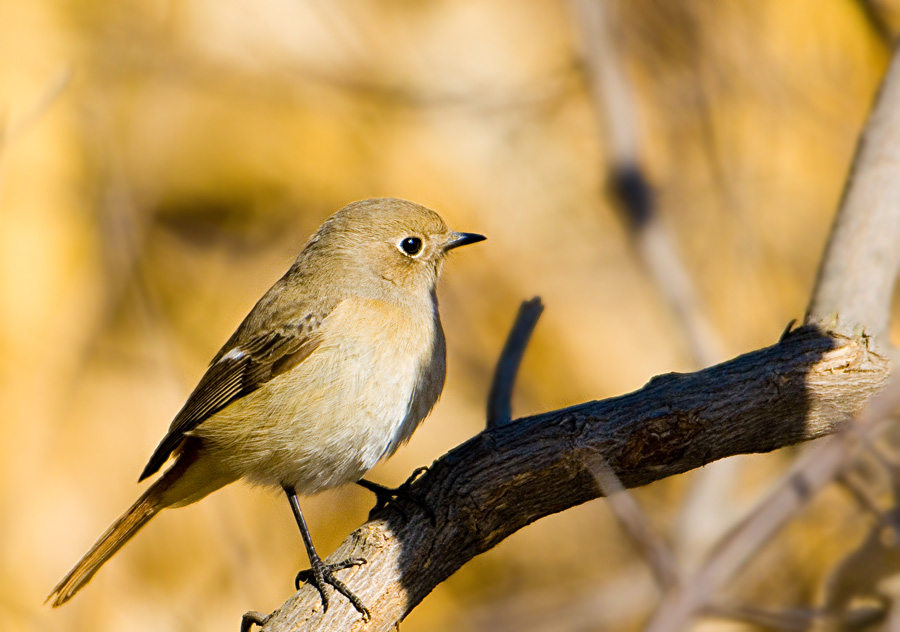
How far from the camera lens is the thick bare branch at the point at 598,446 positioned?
2.96 m

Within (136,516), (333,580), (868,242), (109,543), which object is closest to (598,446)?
(333,580)

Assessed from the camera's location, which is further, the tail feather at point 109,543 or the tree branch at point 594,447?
the tail feather at point 109,543

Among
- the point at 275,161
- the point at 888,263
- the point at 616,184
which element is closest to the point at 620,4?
the point at 616,184

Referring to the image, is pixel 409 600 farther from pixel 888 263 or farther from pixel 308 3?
pixel 308 3

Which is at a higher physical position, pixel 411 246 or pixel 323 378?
pixel 411 246

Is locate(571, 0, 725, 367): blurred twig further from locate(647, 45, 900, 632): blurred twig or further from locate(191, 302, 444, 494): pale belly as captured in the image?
locate(191, 302, 444, 494): pale belly

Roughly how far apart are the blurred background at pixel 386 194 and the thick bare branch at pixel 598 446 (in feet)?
11.2

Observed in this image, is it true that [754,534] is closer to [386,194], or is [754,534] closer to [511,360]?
[511,360]

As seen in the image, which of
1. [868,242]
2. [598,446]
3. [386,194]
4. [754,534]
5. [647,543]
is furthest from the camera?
[386,194]

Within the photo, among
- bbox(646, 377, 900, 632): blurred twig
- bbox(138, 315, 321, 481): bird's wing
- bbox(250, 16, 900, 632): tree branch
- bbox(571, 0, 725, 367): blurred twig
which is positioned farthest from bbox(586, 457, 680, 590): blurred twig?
bbox(571, 0, 725, 367): blurred twig

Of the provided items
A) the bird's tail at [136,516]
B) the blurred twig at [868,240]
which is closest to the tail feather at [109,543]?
the bird's tail at [136,516]

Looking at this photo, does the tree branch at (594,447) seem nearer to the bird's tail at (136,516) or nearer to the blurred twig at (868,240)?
the blurred twig at (868,240)

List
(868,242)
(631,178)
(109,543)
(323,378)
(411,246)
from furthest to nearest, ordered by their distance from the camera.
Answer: (631,178) → (411,246) → (109,543) → (323,378) → (868,242)

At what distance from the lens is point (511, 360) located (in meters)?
3.90
